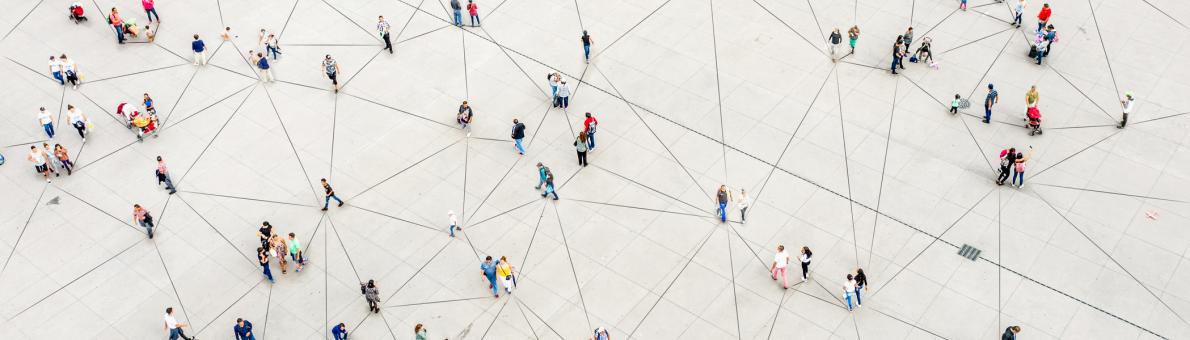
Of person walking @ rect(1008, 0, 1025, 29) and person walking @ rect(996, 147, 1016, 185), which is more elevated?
person walking @ rect(1008, 0, 1025, 29)

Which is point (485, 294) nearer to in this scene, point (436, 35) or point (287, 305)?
point (287, 305)

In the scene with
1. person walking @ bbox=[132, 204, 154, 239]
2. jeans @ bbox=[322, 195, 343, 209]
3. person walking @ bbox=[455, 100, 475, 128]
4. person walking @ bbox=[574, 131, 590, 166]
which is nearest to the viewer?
person walking @ bbox=[132, 204, 154, 239]

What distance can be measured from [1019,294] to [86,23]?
3227 cm

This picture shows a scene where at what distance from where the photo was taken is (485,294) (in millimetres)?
27312

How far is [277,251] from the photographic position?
27734 millimetres

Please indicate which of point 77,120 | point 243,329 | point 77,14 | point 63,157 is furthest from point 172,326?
point 77,14

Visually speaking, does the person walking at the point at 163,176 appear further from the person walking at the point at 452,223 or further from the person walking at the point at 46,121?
the person walking at the point at 452,223

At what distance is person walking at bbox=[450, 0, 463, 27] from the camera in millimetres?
36656

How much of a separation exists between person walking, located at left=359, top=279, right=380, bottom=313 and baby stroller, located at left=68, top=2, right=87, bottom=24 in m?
18.7

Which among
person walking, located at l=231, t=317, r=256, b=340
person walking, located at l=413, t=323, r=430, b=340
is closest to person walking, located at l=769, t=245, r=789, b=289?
person walking, located at l=413, t=323, r=430, b=340

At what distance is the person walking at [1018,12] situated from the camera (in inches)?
1393

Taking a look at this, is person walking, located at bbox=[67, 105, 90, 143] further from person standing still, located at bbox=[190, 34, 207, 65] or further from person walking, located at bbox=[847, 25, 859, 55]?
person walking, located at bbox=[847, 25, 859, 55]

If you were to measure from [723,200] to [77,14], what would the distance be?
976 inches

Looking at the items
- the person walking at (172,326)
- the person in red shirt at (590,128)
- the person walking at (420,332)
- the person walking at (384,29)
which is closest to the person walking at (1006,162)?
the person in red shirt at (590,128)
